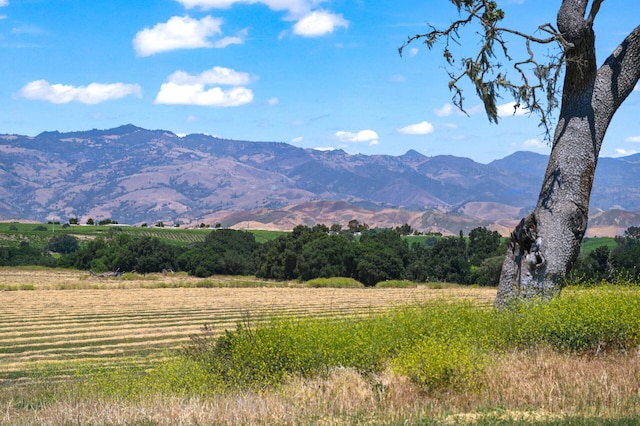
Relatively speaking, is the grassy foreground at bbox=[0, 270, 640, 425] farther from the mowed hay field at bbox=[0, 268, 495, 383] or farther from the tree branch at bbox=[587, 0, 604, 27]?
the tree branch at bbox=[587, 0, 604, 27]

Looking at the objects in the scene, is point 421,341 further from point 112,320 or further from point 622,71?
point 112,320

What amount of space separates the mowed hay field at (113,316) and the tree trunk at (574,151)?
2247mm

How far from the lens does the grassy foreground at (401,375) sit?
891 cm

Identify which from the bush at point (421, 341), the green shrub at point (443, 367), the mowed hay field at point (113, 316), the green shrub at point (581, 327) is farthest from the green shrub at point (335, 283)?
the green shrub at point (443, 367)

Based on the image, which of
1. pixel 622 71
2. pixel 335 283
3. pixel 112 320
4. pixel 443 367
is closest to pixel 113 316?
pixel 112 320

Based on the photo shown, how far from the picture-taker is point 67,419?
30.0 feet

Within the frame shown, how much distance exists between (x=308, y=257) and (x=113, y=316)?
162ft

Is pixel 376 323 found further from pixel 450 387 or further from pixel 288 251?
pixel 288 251

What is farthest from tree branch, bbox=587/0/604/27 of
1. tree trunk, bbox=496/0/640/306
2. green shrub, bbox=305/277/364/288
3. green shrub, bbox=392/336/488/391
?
green shrub, bbox=305/277/364/288

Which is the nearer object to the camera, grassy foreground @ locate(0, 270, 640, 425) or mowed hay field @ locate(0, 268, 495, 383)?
grassy foreground @ locate(0, 270, 640, 425)

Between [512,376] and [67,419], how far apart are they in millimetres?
6304

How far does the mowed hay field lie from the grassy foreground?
1224mm

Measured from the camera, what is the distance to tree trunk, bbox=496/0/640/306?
14086mm

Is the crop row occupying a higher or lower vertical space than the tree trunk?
lower
